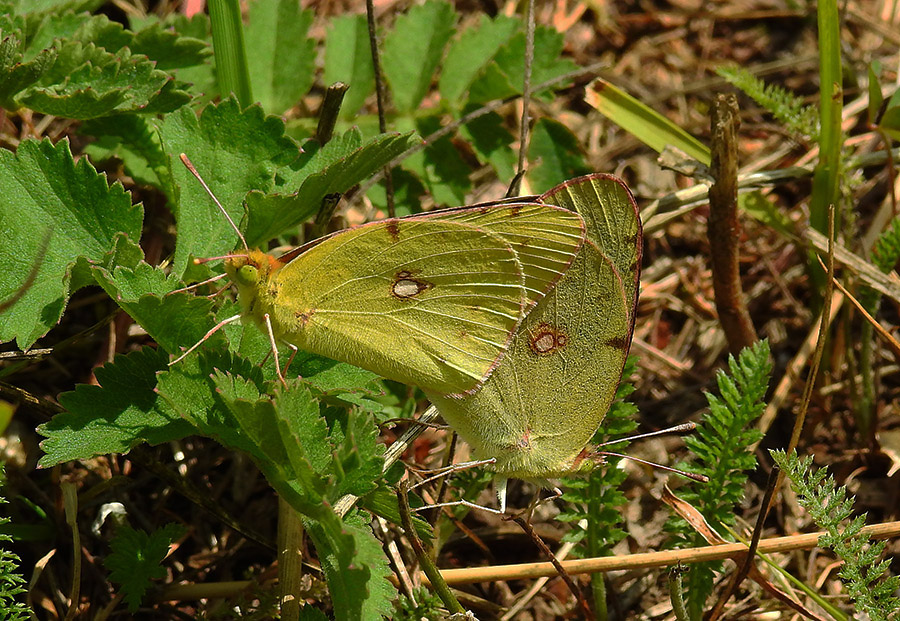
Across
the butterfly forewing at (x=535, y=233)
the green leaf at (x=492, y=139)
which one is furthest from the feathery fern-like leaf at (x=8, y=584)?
the green leaf at (x=492, y=139)

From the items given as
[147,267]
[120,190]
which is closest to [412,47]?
[120,190]

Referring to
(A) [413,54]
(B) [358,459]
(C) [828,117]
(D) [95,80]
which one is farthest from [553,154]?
(B) [358,459]

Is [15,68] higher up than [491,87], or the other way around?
[15,68]

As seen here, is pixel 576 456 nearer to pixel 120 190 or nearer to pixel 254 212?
pixel 254 212

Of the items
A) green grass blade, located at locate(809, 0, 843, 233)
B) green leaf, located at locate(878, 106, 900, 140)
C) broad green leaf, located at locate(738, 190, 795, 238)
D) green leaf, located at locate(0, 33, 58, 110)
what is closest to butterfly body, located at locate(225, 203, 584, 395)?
green leaf, located at locate(0, 33, 58, 110)

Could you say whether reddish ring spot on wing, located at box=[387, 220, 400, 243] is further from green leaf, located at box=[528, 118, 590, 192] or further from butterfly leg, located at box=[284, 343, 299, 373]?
green leaf, located at box=[528, 118, 590, 192]

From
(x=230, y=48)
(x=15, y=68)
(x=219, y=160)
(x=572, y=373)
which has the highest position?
(x=15, y=68)

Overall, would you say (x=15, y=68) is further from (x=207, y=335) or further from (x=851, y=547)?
(x=851, y=547)
